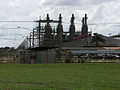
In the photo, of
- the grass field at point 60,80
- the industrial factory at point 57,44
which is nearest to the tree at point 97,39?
the industrial factory at point 57,44

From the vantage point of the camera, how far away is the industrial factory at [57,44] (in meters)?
79.1

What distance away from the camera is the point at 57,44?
9806 cm

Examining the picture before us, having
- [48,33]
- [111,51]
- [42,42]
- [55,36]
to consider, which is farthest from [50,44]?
[111,51]

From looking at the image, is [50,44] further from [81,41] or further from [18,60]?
[81,41]

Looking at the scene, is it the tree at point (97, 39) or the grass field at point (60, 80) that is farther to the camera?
the tree at point (97, 39)

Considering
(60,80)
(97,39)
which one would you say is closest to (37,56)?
(60,80)

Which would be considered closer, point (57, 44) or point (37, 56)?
point (37, 56)

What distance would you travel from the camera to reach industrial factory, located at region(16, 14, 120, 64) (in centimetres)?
7914

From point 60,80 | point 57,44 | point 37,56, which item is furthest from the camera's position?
point 57,44

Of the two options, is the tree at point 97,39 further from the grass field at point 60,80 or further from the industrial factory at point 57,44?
the grass field at point 60,80

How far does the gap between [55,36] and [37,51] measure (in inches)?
973

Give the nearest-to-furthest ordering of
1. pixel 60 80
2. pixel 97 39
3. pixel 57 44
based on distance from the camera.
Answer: pixel 60 80
pixel 57 44
pixel 97 39

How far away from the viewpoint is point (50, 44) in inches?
3543

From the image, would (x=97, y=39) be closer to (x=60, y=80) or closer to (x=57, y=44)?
(x=57, y=44)
